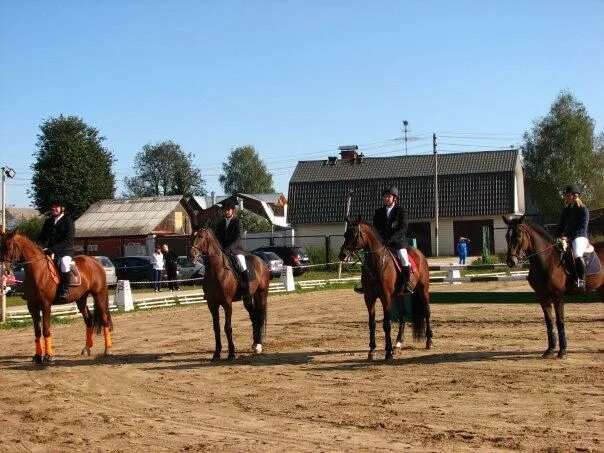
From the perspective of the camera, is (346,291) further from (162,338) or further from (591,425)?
(591,425)

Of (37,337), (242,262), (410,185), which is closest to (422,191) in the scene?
(410,185)

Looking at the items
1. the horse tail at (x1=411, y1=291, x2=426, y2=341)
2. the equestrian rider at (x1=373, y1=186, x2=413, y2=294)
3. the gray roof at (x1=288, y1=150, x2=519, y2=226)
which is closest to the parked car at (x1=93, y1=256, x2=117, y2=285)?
the horse tail at (x1=411, y1=291, x2=426, y2=341)

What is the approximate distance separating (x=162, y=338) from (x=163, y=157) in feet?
316

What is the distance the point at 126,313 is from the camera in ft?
80.3

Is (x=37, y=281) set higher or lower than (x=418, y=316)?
higher

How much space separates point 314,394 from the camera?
10328 millimetres

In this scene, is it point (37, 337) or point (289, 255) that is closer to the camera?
point (37, 337)

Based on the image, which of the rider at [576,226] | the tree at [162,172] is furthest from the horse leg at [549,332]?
the tree at [162,172]

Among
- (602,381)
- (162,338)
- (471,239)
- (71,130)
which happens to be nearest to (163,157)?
(71,130)

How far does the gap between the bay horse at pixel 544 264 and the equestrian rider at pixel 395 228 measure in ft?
5.49

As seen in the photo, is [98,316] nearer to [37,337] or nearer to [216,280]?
[37,337]

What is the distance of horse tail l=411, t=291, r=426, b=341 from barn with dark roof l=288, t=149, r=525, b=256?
42.1 meters

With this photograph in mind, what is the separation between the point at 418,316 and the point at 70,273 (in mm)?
6101

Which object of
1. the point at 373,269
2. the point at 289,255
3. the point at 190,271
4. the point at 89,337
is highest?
the point at 289,255
